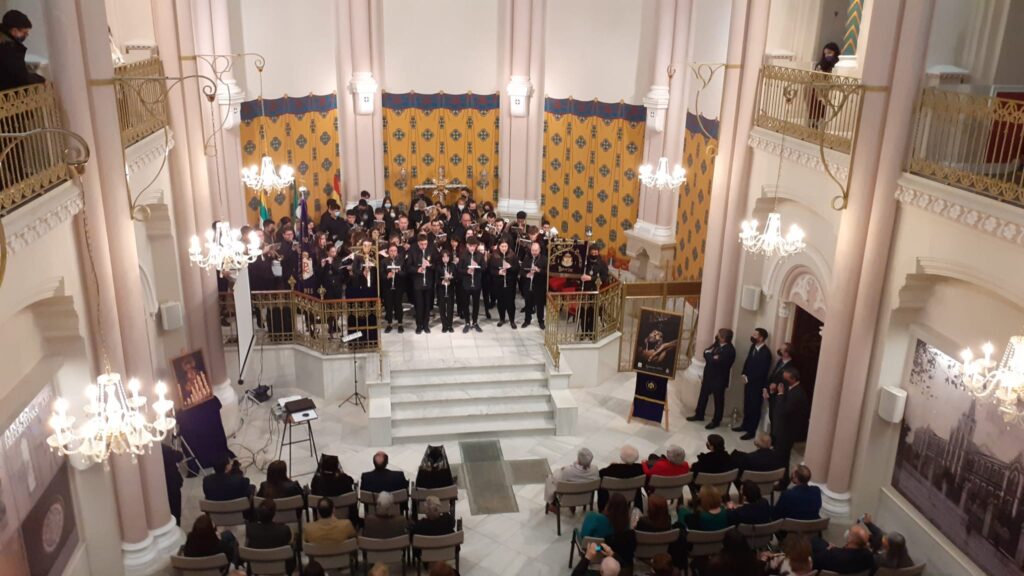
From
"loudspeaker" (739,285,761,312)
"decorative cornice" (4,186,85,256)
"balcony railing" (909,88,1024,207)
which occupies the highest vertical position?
"balcony railing" (909,88,1024,207)

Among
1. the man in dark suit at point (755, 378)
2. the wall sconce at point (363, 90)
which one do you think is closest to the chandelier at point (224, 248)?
the man in dark suit at point (755, 378)

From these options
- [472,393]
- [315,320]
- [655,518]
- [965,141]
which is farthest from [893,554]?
[315,320]

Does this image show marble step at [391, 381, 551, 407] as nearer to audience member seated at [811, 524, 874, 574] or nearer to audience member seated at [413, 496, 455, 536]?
audience member seated at [413, 496, 455, 536]

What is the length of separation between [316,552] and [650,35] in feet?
45.7

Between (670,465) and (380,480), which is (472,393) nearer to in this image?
(380,480)

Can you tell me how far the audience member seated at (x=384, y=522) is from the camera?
920cm

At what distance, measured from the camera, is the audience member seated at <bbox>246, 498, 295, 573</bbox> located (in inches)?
353

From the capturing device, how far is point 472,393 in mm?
13586

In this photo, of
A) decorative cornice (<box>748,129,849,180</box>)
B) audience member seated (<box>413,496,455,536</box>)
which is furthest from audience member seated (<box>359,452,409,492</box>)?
decorative cornice (<box>748,129,849,180</box>)

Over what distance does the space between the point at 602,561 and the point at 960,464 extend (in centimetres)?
415

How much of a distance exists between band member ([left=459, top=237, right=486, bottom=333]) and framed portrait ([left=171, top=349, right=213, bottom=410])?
4.71 m

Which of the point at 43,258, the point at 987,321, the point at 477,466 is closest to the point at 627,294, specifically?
the point at 477,466

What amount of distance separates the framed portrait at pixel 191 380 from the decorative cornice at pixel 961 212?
9176 millimetres

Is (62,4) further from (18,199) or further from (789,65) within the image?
(789,65)
